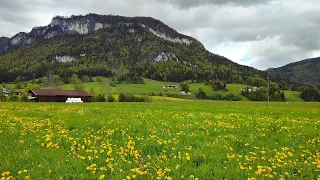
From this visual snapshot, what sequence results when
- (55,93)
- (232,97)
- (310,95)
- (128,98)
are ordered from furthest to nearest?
(310,95)
(232,97)
(128,98)
(55,93)

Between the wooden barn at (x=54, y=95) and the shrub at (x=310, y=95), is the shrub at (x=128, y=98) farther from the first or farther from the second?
the shrub at (x=310, y=95)

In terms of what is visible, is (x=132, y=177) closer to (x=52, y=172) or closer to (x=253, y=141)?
(x=52, y=172)

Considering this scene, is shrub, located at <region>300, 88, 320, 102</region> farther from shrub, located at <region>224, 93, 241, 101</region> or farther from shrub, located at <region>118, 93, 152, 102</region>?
shrub, located at <region>118, 93, 152, 102</region>

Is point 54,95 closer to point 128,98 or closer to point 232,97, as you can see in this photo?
point 128,98

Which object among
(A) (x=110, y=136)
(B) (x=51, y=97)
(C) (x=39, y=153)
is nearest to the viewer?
(C) (x=39, y=153)

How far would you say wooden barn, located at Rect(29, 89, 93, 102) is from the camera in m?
96.8

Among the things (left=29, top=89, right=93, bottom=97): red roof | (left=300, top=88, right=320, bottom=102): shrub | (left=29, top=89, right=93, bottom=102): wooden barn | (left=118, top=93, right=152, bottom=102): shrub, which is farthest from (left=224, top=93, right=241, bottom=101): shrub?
(left=29, top=89, right=93, bottom=97): red roof

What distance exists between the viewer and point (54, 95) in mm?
99250

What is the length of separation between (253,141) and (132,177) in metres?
5.83

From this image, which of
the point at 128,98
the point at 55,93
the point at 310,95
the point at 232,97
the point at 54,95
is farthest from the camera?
the point at 310,95

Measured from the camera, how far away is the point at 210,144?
913 centimetres

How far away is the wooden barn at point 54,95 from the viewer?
96750mm

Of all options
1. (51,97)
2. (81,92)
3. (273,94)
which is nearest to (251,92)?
(273,94)

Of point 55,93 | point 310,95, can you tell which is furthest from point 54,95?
point 310,95
